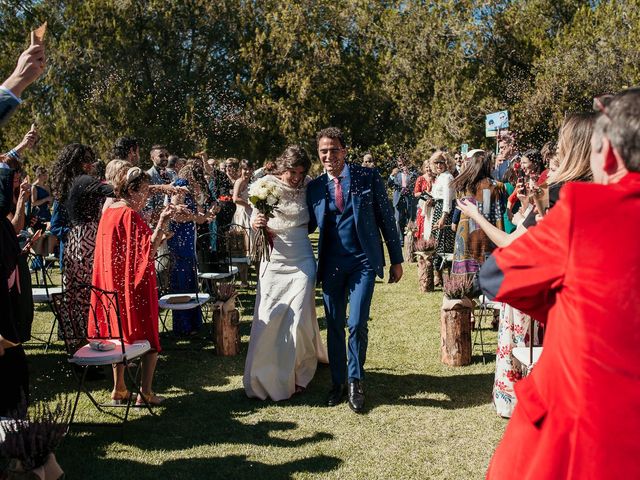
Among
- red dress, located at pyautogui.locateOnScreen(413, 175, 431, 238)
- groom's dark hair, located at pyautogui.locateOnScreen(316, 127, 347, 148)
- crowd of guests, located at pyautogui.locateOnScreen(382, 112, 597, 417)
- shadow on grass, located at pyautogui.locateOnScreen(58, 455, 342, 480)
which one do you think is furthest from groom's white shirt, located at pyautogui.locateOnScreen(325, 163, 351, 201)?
red dress, located at pyautogui.locateOnScreen(413, 175, 431, 238)

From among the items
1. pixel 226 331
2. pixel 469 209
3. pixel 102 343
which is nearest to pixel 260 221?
pixel 102 343

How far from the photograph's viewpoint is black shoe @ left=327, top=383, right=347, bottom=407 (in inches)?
214

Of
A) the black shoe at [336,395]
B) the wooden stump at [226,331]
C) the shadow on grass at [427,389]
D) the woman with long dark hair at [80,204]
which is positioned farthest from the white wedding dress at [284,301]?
the woman with long dark hair at [80,204]

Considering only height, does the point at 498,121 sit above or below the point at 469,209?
above

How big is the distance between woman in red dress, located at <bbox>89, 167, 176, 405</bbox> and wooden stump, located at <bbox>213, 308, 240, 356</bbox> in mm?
1698

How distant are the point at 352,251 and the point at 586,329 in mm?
3586

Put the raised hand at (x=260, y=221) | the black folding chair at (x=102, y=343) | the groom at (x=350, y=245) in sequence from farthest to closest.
Answer: the raised hand at (x=260, y=221)
the groom at (x=350, y=245)
the black folding chair at (x=102, y=343)

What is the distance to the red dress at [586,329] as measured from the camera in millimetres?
1780

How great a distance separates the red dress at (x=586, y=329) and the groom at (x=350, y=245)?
11.0 ft

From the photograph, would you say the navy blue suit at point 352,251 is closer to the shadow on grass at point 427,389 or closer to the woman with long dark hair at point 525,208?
the shadow on grass at point 427,389

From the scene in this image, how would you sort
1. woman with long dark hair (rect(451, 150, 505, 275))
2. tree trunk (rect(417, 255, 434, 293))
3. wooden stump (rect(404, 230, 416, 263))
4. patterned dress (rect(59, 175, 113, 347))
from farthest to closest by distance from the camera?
1. wooden stump (rect(404, 230, 416, 263))
2. tree trunk (rect(417, 255, 434, 293))
3. woman with long dark hair (rect(451, 150, 505, 275))
4. patterned dress (rect(59, 175, 113, 347))

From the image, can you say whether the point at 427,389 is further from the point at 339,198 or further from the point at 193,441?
the point at 193,441

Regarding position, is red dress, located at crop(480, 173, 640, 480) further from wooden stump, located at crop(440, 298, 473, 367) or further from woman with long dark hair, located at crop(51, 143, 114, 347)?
woman with long dark hair, located at crop(51, 143, 114, 347)

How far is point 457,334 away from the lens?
21.4 ft
